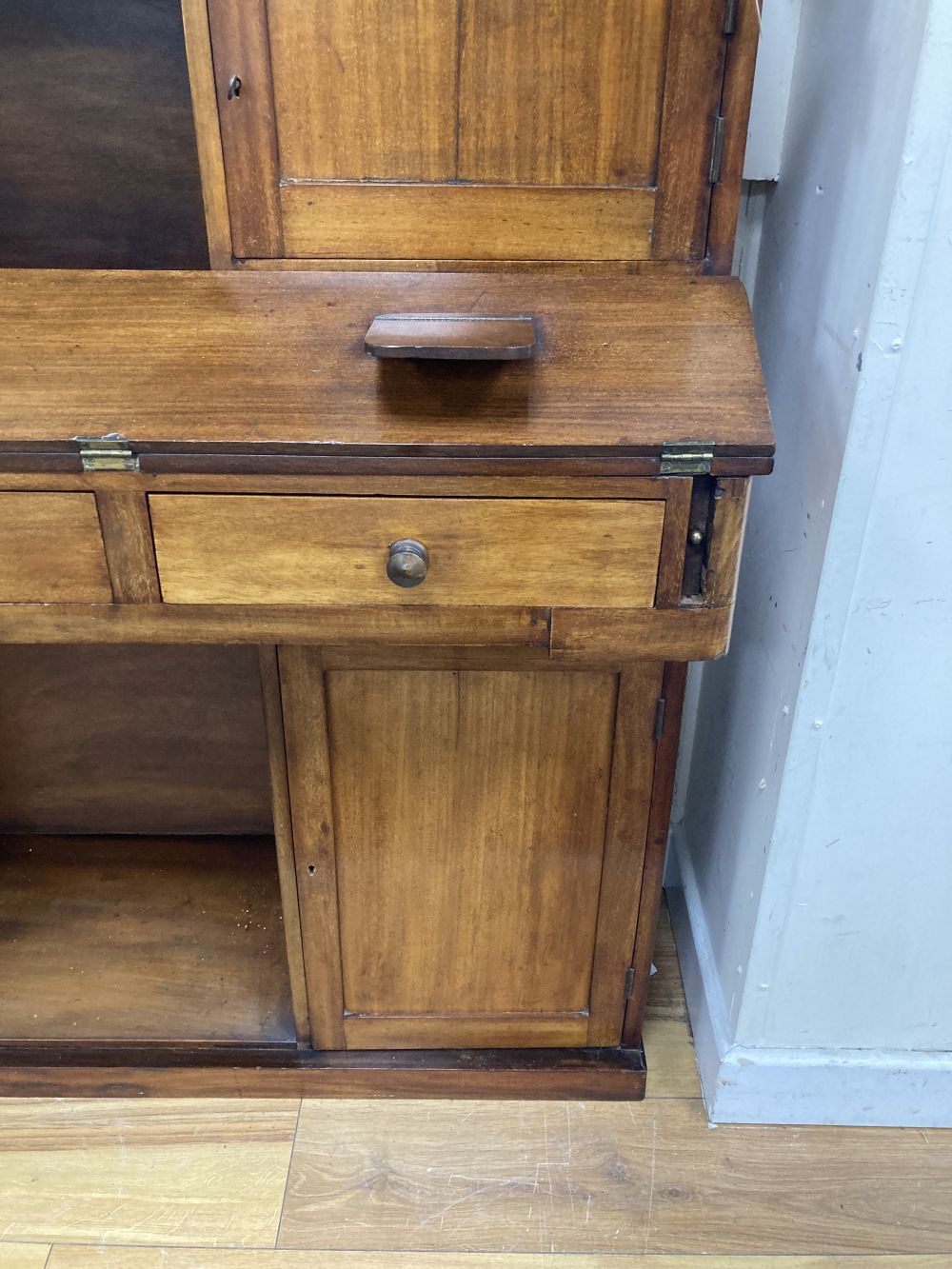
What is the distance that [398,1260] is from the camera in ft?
4.50

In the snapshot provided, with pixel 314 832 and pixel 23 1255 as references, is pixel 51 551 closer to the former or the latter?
pixel 314 832

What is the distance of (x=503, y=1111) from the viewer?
1564 millimetres

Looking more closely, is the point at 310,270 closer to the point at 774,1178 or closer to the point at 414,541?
the point at 414,541

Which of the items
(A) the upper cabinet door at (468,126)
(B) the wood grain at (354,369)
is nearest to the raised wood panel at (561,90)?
(A) the upper cabinet door at (468,126)

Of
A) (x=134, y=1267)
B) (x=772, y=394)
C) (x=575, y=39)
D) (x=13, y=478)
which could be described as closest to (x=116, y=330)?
(x=13, y=478)

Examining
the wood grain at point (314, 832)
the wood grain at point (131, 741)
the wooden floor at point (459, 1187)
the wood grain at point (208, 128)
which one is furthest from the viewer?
the wood grain at point (131, 741)

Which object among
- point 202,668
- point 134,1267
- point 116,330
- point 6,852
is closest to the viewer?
point 116,330

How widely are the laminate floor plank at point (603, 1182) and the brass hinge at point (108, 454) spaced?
1.04 metres

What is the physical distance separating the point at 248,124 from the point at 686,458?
604 mm

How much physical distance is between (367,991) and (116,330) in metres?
0.96

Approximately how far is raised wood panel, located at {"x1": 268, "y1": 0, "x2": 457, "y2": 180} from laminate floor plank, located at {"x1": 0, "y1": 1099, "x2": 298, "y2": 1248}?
4.27ft

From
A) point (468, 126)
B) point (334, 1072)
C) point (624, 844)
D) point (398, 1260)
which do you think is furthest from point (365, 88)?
point (398, 1260)

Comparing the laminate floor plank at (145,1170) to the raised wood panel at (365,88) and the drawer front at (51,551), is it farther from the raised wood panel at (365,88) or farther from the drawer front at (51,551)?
the raised wood panel at (365,88)

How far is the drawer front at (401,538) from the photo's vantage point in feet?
3.33
